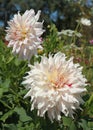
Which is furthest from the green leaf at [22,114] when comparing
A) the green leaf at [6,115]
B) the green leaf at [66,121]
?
the green leaf at [66,121]

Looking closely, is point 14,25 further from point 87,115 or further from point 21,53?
point 87,115

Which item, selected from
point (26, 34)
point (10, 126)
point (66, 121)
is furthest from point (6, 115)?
point (26, 34)

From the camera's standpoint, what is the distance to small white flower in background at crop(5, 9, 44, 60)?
213 cm

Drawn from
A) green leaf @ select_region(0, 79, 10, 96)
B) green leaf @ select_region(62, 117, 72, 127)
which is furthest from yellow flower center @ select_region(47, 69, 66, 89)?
green leaf @ select_region(0, 79, 10, 96)

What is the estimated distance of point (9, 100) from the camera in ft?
6.99

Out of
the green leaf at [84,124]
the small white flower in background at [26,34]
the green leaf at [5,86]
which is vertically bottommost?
the green leaf at [84,124]

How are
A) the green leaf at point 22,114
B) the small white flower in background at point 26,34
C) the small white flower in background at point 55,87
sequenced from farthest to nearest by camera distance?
the small white flower in background at point 26,34 → the green leaf at point 22,114 → the small white flower in background at point 55,87

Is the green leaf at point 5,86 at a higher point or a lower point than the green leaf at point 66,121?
higher

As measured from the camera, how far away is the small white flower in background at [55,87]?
176 centimetres

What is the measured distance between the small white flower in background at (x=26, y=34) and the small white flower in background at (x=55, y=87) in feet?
0.97

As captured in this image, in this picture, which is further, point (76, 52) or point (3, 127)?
point (76, 52)

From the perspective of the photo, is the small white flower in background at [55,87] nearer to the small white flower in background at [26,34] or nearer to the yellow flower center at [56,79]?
the yellow flower center at [56,79]

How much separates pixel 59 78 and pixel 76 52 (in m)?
5.00

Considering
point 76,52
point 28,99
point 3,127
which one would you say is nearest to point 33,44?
point 28,99
